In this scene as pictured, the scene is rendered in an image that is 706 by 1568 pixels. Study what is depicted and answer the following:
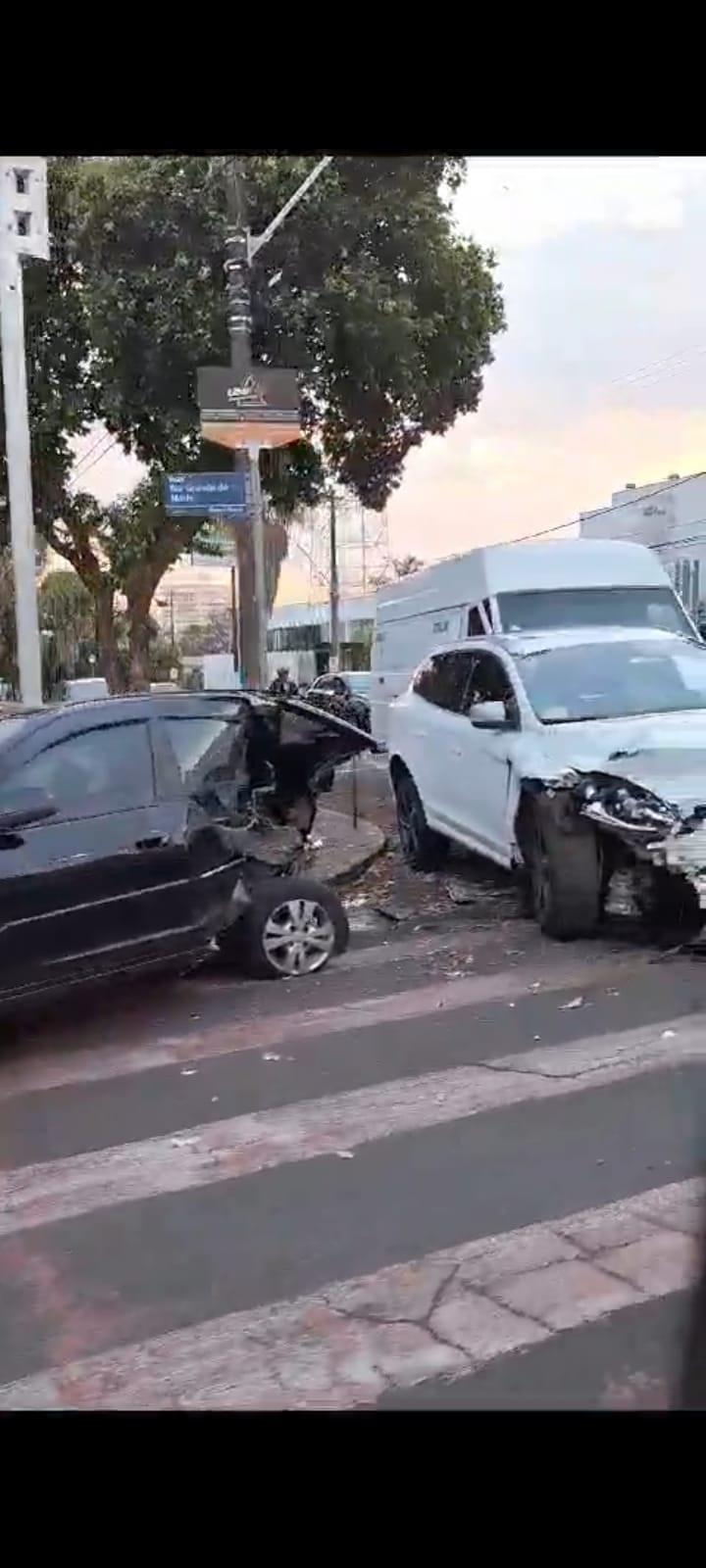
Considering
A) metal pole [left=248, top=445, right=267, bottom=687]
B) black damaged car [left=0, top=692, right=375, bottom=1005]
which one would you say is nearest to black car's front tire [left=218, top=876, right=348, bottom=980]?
black damaged car [left=0, top=692, right=375, bottom=1005]

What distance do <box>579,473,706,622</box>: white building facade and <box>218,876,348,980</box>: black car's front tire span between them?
1958 mm

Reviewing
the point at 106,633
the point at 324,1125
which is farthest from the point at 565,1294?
the point at 106,633

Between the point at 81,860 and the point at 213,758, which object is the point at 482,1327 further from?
the point at 213,758

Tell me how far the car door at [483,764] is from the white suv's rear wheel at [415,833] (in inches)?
5.6

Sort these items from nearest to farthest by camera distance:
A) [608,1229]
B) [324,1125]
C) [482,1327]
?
1. [482,1327]
2. [608,1229]
3. [324,1125]

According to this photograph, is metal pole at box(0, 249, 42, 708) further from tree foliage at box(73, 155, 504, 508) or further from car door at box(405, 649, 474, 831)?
car door at box(405, 649, 474, 831)

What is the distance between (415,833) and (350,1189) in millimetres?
2872

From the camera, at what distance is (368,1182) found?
151 inches

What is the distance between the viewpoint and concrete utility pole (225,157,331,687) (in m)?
4.38
